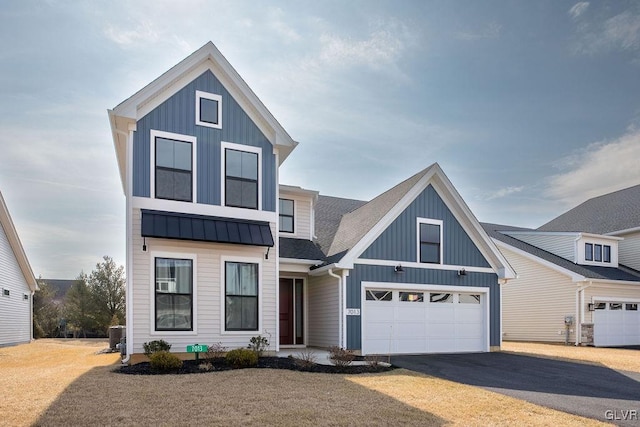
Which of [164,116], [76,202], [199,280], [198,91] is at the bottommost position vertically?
[199,280]

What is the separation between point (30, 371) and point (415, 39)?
14.8m

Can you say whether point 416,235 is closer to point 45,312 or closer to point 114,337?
point 114,337

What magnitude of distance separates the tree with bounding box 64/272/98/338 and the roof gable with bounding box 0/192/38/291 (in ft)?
28.2

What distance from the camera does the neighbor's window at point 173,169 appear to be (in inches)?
504

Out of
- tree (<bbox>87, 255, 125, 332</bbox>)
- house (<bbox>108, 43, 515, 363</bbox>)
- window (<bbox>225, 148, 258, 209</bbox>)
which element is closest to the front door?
house (<bbox>108, 43, 515, 363</bbox>)

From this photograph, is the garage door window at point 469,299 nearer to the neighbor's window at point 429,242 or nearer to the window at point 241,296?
the neighbor's window at point 429,242

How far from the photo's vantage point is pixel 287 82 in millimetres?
14969

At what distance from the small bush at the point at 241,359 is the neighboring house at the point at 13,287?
14885 millimetres

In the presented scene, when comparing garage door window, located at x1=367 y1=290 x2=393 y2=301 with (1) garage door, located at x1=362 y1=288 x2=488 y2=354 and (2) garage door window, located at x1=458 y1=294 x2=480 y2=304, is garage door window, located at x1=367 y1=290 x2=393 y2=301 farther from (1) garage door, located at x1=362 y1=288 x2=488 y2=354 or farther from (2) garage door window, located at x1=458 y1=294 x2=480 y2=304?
(2) garage door window, located at x1=458 y1=294 x2=480 y2=304

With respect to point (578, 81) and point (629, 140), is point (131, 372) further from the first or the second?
point (629, 140)

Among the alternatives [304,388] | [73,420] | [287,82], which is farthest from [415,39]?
[73,420]

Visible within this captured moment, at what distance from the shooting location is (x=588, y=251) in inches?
976

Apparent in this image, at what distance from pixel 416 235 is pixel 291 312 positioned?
532 cm

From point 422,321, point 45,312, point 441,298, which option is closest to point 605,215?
point 441,298
